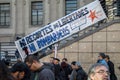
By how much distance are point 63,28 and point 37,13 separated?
20.2m

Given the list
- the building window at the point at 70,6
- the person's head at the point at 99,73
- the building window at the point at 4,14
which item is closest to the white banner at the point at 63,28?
the person's head at the point at 99,73

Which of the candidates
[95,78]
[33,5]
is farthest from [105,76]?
[33,5]

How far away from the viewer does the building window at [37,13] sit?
3794 centimetres

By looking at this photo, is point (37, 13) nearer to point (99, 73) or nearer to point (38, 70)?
point (38, 70)

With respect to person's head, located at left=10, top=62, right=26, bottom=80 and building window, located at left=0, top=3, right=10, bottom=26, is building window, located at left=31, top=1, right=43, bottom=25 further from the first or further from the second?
person's head, located at left=10, top=62, right=26, bottom=80

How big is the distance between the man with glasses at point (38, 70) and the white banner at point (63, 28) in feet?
36.4

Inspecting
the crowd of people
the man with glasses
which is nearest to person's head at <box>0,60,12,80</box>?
the crowd of people

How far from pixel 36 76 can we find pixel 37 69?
135 millimetres

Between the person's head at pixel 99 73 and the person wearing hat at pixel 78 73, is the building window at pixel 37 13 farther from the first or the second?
the person's head at pixel 99 73

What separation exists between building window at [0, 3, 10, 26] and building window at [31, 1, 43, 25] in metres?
2.46

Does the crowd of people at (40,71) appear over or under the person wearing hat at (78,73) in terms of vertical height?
over

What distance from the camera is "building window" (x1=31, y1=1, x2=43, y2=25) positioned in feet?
124

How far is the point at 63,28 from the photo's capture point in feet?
59.9

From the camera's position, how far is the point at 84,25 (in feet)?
57.8
